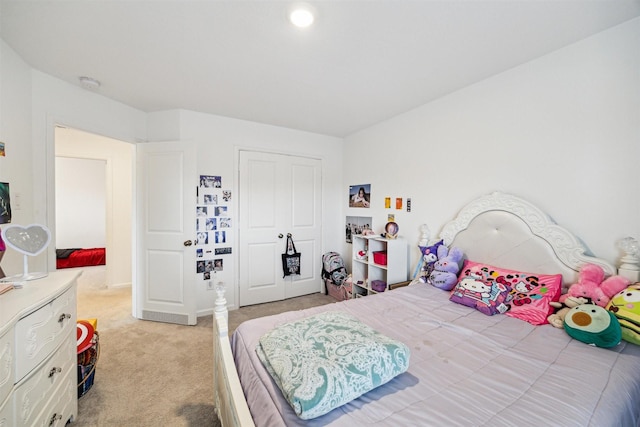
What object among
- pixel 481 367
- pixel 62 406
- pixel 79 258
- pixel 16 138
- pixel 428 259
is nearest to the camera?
pixel 481 367

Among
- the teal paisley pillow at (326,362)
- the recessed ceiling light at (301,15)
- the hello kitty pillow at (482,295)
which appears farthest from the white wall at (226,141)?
the hello kitty pillow at (482,295)

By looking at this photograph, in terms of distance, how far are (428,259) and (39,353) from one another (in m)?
2.71

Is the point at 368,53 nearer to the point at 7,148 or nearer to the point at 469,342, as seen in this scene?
the point at 469,342

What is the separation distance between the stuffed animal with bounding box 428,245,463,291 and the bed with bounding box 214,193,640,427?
0.23 meters

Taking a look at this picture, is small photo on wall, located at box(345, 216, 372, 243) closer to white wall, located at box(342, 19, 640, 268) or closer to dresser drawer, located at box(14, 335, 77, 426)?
white wall, located at box(342, 19, 640, 268)

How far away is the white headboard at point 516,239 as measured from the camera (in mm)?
1705

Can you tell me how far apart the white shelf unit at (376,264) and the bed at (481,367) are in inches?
30.8

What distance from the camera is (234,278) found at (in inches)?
129

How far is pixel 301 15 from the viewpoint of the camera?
1.44m

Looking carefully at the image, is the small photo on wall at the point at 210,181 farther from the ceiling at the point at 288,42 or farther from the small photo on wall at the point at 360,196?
the small photo on wall at the point at 360,196

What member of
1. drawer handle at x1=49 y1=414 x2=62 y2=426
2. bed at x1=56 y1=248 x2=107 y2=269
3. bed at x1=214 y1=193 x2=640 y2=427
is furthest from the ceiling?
bed at x1=56 y1=248 x2=107 y2=269

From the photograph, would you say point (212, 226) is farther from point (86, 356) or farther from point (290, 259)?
point (86, 356)

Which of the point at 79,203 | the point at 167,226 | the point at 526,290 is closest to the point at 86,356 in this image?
the point at 167,226

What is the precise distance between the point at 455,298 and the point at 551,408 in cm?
101
